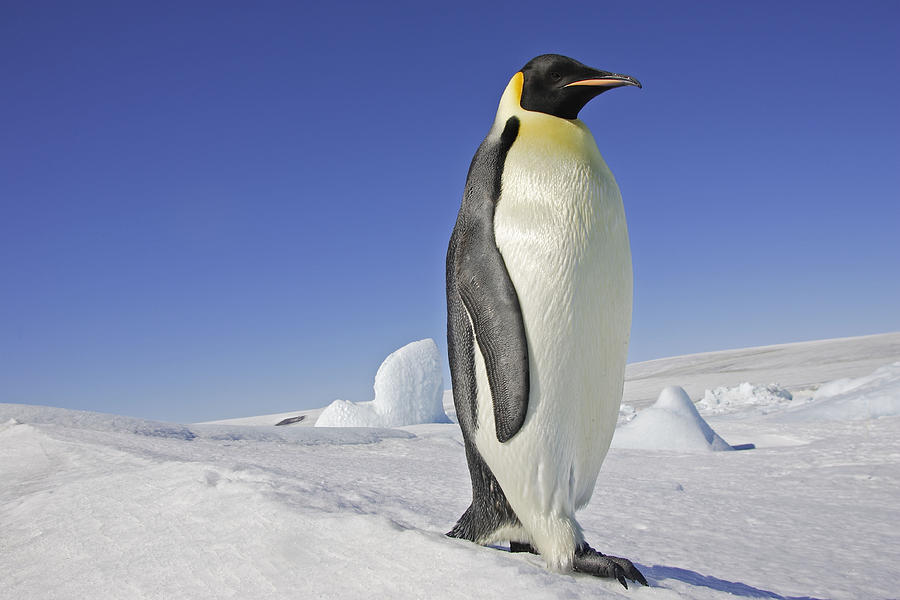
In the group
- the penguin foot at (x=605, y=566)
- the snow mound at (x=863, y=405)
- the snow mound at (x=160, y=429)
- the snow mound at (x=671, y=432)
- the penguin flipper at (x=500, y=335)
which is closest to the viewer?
the penguin foot at (x=605, y=566)

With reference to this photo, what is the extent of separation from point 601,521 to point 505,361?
6.32ft

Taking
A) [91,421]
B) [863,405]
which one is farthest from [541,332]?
[863,405]

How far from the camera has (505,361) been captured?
2025mm

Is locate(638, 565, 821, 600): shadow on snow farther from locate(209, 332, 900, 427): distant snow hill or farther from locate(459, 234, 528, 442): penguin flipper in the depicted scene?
locate(209, 332, 900, 427): distant snow hill

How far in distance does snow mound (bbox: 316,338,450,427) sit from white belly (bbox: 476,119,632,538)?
31.8ft

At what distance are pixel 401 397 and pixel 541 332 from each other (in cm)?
1004

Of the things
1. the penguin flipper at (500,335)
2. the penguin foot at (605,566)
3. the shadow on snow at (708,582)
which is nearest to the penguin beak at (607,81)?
the penguin flipper at (500,335)

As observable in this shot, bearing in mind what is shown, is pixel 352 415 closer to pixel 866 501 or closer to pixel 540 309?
pixel 866 501

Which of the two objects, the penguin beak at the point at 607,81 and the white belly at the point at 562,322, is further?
the penguin beak at the point at 607,81

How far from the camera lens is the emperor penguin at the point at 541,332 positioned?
2.01m

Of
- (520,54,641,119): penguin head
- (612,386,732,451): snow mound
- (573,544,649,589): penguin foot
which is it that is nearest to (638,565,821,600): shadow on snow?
(573,544,649,589): penguin foot

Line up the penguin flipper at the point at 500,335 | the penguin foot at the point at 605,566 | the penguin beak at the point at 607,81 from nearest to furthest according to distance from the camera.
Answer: the penguin foot at the point at 605,566, the penguin flipper at the point at 500,335, the penguin beak at the point at 607,81

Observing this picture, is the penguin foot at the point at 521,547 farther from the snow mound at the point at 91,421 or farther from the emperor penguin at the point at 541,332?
the snow mound at the point at 91,421

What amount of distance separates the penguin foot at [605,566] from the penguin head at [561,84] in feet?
4.99
